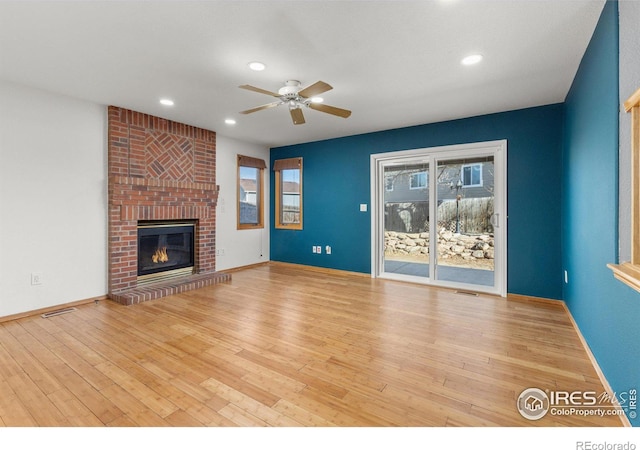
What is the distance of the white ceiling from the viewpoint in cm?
199

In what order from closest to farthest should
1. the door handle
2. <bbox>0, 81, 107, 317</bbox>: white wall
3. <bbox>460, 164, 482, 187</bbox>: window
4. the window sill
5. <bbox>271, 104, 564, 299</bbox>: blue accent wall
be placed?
the window sill → <bbox>0, 81, 107, 317</bbox>: white wall → <bbox>271, 104, 564, 299</bbox>: blue accent wall → the door handle → <bbox>460, 164, 482, 187</bbox>: window

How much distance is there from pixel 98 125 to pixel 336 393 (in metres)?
4.10

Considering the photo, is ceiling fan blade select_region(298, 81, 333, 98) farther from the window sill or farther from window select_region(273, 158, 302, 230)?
window select_region(273, 158, 302, 230)

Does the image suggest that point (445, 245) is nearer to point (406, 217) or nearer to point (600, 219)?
point (406, 217)

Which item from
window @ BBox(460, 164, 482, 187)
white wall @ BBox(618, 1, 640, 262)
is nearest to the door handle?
window @ BBox(460, 164, 482, 187)

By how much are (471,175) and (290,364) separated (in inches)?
140

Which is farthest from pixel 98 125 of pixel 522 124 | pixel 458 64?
pixel 522 124

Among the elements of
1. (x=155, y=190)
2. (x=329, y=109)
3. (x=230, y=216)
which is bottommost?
(x=230, y=216)

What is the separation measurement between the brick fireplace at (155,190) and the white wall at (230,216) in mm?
229

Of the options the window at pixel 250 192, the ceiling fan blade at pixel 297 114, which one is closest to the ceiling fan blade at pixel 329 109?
the ceiling fan blade at pixel 297 114

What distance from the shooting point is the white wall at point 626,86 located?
1485 mm

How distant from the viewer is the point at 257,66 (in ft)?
9.01

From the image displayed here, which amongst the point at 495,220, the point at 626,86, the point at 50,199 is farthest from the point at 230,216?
the point at 626,86

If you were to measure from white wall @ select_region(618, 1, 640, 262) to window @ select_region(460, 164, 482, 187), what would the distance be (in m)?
2.63
